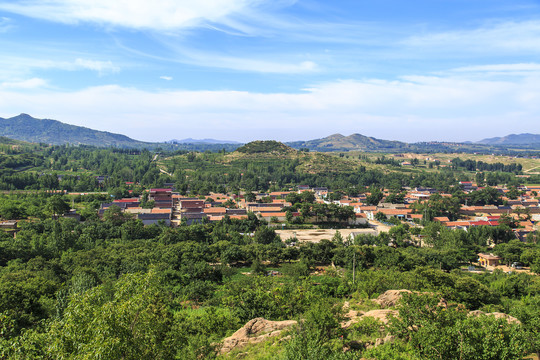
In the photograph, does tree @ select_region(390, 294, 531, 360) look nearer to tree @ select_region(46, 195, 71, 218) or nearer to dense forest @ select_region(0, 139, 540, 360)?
dense forest @ select_region(0, 139, 540, 360)

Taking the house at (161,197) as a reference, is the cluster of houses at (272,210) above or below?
below

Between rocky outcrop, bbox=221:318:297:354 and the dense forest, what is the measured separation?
0.35 m

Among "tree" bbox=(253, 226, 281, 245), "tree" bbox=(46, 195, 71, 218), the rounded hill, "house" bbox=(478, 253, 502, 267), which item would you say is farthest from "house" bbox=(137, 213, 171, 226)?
the rounded hill

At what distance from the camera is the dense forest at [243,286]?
7.74 metres

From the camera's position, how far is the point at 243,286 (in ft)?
59.6

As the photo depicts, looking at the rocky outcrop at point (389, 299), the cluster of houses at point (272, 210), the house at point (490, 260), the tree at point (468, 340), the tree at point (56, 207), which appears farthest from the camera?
the cluster of houses at point (272, 210)

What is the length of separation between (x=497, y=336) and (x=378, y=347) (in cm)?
311

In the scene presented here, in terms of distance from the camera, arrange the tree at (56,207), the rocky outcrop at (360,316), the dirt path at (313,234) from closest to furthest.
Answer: the rocky outcrop at (360,316) < the dirt path at (313,234) < the tree at (56,207)

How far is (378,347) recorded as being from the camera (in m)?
10.3

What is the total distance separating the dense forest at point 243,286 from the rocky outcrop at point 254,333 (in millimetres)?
346

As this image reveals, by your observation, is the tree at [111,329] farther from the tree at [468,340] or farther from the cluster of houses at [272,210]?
the cluster of houses at [272,210]

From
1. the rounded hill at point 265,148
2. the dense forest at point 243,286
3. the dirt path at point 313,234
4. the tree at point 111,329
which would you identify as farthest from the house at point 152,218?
the rounded hill at point 265,148

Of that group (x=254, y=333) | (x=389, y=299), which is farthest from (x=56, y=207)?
(x=389, y=299)

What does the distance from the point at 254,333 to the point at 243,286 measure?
570 centimetres
